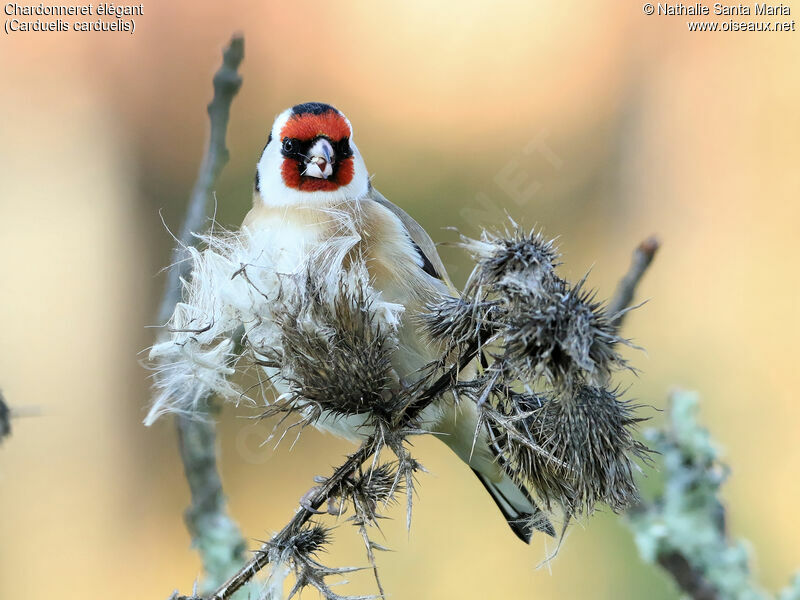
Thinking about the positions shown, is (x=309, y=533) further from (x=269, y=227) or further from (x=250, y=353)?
(x=269, y=227)

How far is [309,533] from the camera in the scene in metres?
1.54

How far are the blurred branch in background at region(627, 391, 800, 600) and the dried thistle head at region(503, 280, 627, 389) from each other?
52 cm

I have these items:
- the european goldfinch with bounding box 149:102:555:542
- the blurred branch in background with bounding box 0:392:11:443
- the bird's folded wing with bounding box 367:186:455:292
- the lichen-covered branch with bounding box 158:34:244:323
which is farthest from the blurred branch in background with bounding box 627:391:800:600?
the blurred branch in background with bounding box 0:392:11:443

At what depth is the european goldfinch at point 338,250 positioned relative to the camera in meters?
1.64

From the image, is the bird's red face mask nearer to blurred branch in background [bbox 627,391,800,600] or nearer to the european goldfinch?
the european goldfinch

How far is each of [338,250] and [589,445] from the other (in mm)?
632

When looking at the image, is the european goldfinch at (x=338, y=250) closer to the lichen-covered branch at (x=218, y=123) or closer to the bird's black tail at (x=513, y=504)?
the bird's black tail at (x=513, y=504)

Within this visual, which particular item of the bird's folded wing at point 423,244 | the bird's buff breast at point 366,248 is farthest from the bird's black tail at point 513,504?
the bird's folded wing at point 423,244

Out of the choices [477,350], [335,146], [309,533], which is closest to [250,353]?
[309,533]

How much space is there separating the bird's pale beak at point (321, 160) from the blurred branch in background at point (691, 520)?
3.20 ft

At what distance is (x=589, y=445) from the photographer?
1.31 meters

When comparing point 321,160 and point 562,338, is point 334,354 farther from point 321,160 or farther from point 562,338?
point 321,160

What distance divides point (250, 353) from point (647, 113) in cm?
350

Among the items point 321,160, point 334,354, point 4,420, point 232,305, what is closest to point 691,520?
point 334,354
